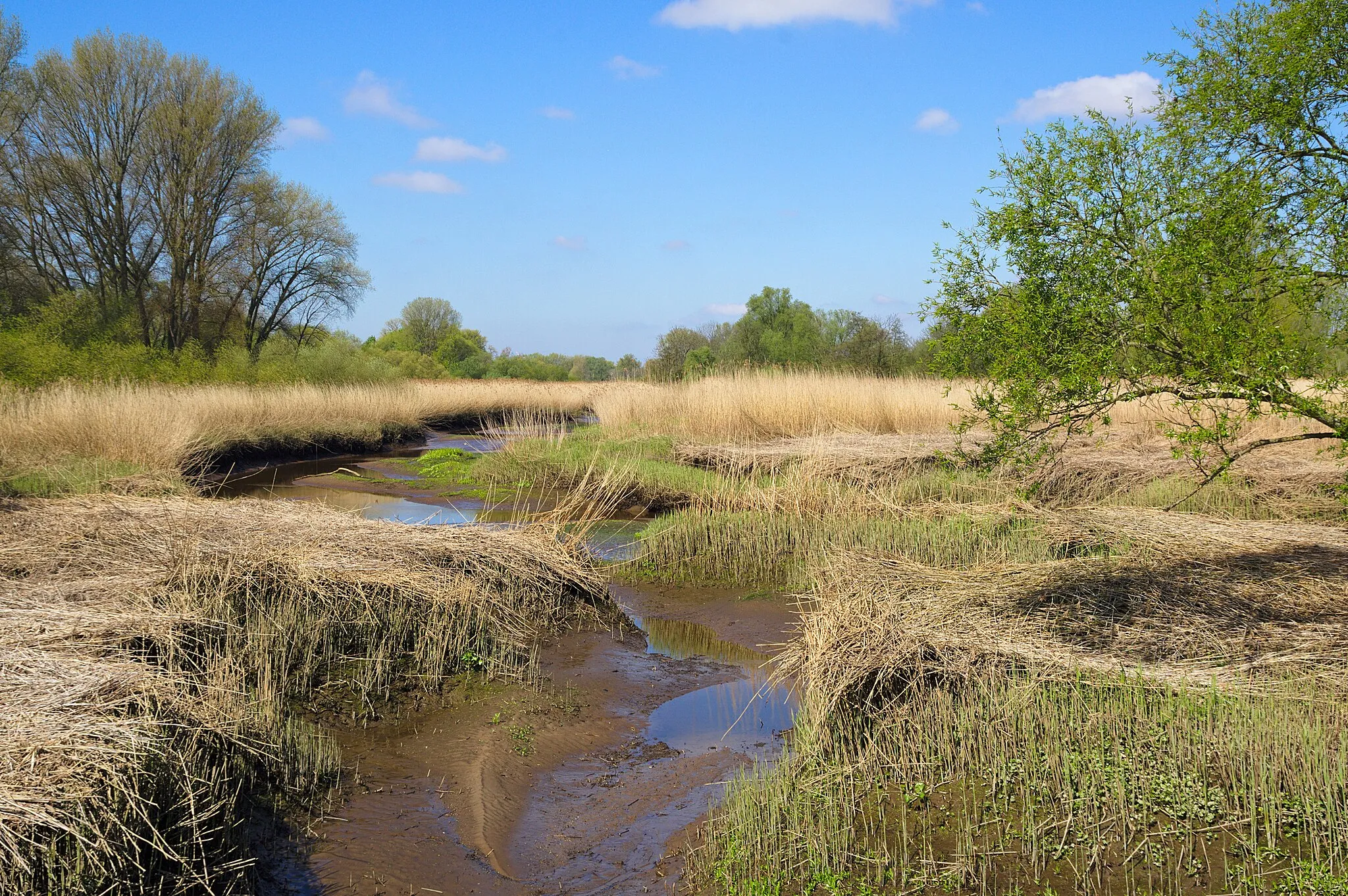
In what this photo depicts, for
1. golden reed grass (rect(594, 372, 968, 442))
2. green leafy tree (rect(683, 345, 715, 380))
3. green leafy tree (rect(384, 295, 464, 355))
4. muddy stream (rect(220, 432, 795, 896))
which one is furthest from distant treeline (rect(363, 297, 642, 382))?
muddy stream (rect(220, 432, 795, 896))

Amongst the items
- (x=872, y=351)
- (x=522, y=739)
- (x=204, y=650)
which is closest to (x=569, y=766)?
(x=522, y=739)

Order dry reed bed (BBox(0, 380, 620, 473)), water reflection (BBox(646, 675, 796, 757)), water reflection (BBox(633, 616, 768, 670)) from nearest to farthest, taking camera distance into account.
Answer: water reflection (BBox(646, 675, 796, 757)), water reflection (BBox(633, 616, 768, 670)), dry reed bed (BBox(0, 380, 620, 473))

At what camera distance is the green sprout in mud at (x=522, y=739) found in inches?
220

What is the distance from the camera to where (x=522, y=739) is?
571 cm

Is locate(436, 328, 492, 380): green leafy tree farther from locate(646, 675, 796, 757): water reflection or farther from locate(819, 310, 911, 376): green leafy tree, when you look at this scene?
locate(646, 675, 796, 757): water reflection

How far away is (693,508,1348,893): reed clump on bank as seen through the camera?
12.9 ft

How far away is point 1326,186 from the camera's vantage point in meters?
5.78

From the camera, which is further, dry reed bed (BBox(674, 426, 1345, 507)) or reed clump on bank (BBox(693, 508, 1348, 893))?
dry reed bed (BBox(674, 426, 1345, 507))

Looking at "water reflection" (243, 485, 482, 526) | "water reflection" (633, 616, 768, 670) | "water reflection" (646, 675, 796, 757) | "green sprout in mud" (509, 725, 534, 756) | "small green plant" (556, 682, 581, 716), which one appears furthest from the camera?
"water reflection" (243, 485, 482, 526)

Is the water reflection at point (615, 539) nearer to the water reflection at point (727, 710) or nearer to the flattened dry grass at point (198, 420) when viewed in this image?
the water reflection at point (727, 710)

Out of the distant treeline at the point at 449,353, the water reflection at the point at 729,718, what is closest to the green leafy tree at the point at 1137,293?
the water reflection at the point at 729,718

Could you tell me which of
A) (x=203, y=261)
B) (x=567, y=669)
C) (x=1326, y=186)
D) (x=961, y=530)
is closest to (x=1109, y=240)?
(x=1326, y=186)

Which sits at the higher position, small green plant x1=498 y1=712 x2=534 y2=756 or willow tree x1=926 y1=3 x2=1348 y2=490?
willow tree x1=926 y1=3 x2=1348 y2=490

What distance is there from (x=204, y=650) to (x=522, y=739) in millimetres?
2033
